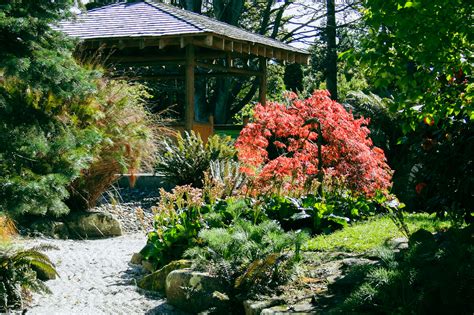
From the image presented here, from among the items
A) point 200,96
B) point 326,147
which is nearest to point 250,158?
point 326,147

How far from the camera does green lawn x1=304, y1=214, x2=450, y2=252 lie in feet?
18.4

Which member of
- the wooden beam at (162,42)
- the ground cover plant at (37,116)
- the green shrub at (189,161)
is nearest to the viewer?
the ground cover plant at (37,116)

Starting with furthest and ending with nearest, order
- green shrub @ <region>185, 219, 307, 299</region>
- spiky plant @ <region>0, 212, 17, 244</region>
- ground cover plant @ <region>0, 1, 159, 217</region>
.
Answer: spiky plant @ <region>0, 212, 17, 244</region>
green shrub @ <region>185, 219, 307, 299</region>
ground cover plant @ <region>0, 1, 159, 217</region>

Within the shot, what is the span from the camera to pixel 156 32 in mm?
12414

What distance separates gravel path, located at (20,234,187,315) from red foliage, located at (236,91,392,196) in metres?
1.81

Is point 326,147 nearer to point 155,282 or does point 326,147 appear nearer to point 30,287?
point 155,282

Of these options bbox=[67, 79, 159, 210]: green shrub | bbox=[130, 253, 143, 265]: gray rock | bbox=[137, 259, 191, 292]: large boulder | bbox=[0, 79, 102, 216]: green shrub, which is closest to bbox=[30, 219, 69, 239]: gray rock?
bbox=[67, 79, 159, 210]: green shrub

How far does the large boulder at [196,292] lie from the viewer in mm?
4840

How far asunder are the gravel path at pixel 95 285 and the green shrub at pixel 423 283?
1.91m

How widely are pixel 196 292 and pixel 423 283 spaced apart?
1.92 metres

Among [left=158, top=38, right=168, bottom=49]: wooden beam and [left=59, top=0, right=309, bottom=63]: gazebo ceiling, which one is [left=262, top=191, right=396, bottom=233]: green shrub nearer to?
[left=59, top=0, right=309, bottom=63]: gazebo ceiling

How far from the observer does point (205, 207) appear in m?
6.48

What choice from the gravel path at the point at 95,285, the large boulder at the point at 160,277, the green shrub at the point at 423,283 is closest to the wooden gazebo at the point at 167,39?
the gravel path at the point at 95,285

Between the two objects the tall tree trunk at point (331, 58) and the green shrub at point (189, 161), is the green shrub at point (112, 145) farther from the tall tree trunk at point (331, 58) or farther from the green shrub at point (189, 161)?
the tall tree trunk at point (331, 58)
